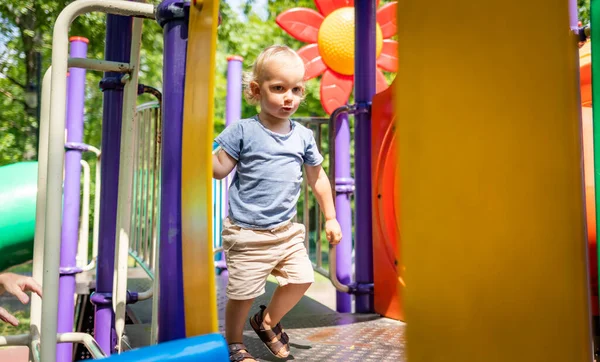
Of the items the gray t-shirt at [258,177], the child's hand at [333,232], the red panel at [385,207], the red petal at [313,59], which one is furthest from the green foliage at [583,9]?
the gray t-shirt at [258,177]

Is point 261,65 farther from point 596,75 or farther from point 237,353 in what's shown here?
point 596,75

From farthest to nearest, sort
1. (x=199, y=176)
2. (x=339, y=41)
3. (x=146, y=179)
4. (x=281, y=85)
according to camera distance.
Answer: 1. (x=339, y=41)
2. (x=146, y=179)
3. (x=281, y=85)
4. (x=199, y=176)

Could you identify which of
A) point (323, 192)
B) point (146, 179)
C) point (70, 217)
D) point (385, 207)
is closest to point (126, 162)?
point (323, 192)

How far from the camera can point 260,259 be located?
2205mm

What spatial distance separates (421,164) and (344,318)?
2550 mm

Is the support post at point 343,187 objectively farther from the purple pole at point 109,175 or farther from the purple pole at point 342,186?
the purple pole at point 109,175

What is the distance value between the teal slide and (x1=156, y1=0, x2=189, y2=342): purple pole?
2.25 m

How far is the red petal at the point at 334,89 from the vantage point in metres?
6.01

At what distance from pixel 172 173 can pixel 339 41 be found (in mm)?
4738

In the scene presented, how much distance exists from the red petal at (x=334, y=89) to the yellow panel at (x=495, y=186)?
5.27 m

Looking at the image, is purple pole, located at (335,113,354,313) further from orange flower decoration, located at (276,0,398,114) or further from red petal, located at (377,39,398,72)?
red petal, located at (377,39,398,72)

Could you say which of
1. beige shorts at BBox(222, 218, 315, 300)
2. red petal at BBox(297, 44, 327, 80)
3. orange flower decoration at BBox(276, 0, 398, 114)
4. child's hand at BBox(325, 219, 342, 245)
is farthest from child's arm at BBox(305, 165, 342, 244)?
red petal at BBox(297, 44, 327, 80)

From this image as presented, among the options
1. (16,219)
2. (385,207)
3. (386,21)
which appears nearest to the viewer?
(385,207)

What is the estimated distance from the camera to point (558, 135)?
71 cm
